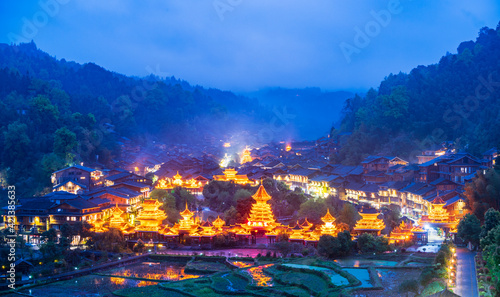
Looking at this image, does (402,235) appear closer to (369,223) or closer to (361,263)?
(369,223)

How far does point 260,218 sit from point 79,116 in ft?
105

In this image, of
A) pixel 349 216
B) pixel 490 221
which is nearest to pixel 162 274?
pixel 349 216

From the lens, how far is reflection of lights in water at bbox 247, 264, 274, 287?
829 inches

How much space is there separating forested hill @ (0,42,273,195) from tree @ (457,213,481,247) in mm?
32494

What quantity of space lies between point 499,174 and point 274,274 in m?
13.6

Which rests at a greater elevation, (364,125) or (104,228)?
(364,125)

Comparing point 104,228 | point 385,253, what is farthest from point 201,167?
point 385,253

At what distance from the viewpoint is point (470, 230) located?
23922 millimetres

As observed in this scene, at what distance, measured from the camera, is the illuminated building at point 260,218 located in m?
30.7

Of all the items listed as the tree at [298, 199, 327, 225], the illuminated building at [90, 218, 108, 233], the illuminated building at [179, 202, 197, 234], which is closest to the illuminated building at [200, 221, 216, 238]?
the illuminated building at [179, 202, 197, 234]

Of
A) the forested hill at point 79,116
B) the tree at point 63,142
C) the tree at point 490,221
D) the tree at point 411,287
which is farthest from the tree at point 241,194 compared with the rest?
the tree at point 411,287

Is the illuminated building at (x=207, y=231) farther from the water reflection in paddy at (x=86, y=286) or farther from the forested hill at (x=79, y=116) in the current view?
the forested hill at (x=79, y=116)

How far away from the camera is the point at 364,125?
173 ft

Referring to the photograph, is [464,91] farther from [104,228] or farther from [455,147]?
[104,228]
